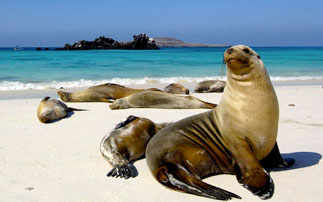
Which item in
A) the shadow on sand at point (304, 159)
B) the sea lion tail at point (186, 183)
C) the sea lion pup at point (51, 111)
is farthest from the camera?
the sea lion pup at point (51, 111)

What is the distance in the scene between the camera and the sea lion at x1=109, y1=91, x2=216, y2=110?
7.53 metres

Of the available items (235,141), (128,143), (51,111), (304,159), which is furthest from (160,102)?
(235,141)

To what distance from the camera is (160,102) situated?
7.63 m

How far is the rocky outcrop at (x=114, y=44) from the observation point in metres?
72.9

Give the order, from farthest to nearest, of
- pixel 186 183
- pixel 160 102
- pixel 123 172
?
1. pixel 160 102
2. pixel 123 172
3. pixel 186 183

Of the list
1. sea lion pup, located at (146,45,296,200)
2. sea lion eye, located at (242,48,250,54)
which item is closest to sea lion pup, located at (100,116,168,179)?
sea lion pup, located at (146,45,296,200)

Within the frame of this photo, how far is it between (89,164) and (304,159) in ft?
7.67

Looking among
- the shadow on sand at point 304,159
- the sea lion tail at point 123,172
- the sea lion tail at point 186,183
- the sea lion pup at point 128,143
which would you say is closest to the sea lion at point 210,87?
the sea lion pup at point 128,143

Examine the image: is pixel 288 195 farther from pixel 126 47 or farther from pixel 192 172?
pixel 126 47

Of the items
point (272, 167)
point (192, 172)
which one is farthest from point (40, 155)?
point (272, 167)

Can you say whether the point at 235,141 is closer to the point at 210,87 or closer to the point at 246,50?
the point at 246,50

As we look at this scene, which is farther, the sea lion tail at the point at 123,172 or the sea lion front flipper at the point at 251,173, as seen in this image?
the sea lion tail at the point at 123,172

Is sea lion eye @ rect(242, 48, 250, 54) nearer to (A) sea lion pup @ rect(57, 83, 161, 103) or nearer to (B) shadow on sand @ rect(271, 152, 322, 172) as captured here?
(B) shadow on sand @ rect(271, 152, 322, 172)

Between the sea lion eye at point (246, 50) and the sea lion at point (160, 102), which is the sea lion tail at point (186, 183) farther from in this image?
the sea lion at point (160, 102)
